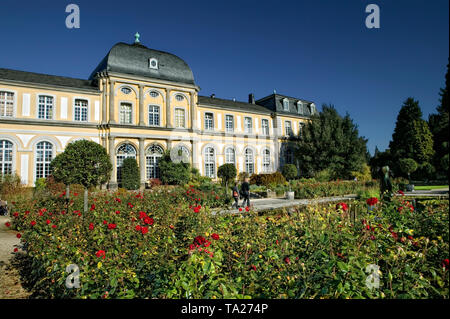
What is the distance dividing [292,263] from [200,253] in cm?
79

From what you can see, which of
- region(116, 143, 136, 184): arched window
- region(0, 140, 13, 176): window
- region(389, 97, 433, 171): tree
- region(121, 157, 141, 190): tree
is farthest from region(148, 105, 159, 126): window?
region(389, 97, 433, 171): tree

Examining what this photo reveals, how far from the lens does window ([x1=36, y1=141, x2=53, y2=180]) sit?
17.9 metres

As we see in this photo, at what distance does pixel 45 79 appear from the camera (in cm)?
1916

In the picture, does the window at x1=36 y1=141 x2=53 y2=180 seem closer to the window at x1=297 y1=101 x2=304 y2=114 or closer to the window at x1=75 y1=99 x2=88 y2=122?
the window at x1=75 y1=99 x2=88 y2=122

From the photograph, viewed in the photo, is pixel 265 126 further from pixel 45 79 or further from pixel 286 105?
pixel 45 79

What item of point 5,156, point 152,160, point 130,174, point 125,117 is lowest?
point 130,174

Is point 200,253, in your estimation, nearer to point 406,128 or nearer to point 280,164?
point 406,128

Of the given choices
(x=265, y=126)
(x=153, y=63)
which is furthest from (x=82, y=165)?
(x=265, y=126)

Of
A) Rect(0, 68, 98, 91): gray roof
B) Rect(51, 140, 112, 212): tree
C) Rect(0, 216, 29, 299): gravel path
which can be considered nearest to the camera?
Rect(0, 216, 29, 299): gravel path

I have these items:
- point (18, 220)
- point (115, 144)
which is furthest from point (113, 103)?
point (18, 220)

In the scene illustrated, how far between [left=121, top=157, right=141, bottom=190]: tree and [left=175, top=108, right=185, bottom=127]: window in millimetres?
5676

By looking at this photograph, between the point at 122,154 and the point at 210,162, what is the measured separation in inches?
327

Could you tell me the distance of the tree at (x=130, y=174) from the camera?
742 inches
